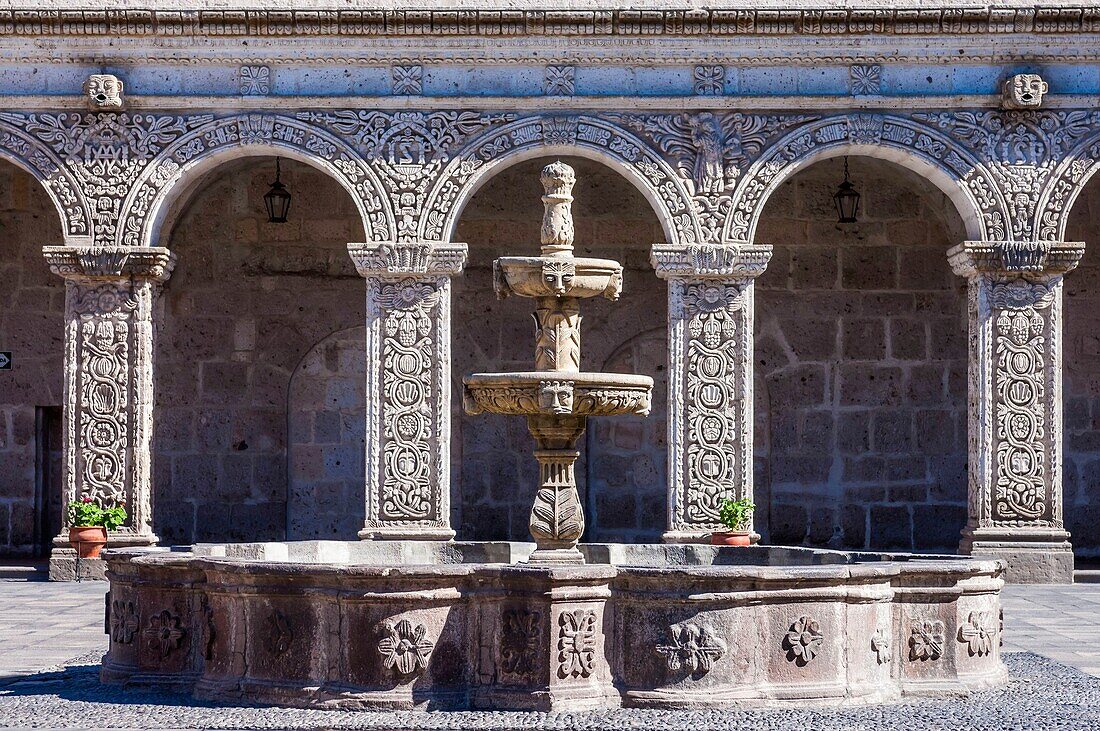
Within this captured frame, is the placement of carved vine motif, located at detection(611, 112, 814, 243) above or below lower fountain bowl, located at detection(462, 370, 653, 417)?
above

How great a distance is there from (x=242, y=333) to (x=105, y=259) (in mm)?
2673

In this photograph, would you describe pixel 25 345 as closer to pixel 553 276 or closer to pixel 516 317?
pixel 516 317

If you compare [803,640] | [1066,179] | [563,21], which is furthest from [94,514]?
[1066,179]

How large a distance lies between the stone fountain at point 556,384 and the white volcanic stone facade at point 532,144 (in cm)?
498

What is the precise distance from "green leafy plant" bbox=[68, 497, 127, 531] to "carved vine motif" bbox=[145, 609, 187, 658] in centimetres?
579

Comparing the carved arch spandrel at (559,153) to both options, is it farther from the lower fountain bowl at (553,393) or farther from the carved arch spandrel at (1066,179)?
the lower fountain bowl at (553,393)

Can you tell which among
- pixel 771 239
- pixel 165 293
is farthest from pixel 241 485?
pixel 771 239

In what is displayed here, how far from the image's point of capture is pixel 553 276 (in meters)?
7.81

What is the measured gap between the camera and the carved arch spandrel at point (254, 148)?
13086 mm

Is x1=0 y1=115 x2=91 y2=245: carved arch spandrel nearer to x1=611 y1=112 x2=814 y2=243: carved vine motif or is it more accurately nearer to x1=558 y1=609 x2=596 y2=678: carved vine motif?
x1=611 y1=112 x2=814 y2=243: carved vine motif

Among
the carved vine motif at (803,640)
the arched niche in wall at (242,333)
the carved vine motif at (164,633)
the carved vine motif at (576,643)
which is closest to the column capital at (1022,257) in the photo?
the arched niche in wall at (242,333)

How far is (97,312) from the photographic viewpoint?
43.2 feet

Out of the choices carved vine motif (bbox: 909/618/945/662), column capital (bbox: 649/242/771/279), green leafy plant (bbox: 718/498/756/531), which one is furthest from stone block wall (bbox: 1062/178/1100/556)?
carved vine motif (bbox: 909/618/945/662)

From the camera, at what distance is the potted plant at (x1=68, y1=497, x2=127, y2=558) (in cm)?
1291
